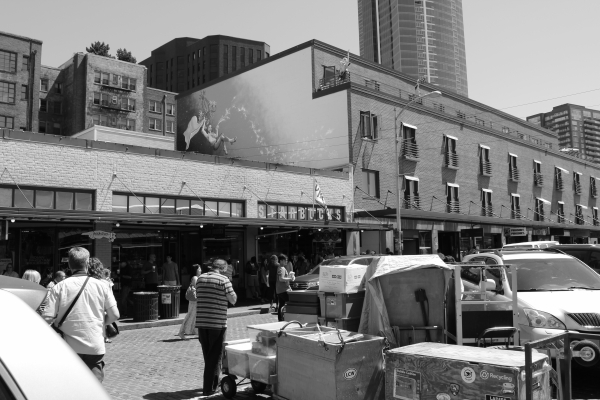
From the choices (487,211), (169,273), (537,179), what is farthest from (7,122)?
(537,179)

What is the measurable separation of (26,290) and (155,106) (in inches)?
2974

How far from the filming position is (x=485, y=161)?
4328 cm

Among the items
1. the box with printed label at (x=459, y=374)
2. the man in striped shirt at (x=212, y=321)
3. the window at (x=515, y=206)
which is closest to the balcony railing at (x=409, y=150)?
the window at (x=515, y=206)

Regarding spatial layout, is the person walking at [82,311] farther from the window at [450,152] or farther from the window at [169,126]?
the window at [169,126]

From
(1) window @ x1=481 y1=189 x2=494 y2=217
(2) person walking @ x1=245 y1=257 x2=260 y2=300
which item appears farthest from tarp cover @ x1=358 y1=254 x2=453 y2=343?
(1) window @ x1=481 y1=189 x2=494 y2=217

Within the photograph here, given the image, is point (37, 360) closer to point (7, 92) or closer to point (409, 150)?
point (409, 150)

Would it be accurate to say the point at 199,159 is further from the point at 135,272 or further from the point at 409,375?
the point at 409,375

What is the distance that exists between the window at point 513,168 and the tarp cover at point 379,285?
42.7 meters

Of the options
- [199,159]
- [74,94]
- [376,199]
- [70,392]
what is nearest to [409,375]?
[70,392]

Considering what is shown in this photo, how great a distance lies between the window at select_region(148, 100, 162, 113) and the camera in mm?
73556

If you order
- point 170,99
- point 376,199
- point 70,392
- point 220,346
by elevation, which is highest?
point 170,99

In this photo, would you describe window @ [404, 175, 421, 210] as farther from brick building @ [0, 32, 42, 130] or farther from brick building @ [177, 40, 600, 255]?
brick building @ [0, 32, 42, 130]

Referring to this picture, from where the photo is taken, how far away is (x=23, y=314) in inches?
73.5

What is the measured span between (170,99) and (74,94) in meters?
14.4
